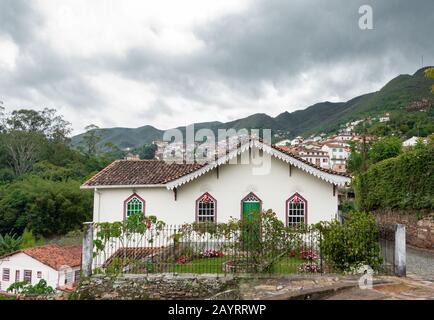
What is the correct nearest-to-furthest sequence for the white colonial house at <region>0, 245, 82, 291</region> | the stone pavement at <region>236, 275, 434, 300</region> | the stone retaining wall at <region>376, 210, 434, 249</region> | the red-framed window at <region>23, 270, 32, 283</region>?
the stone pavement at <region>236, 275, 434, 300</region>, the stone retaining wall at <region>376, 210, 434, 249</region>, the white colonial house at <region>0, 245, 82, 291</region>, the red-framed window at <region>23, 270, 32, 283</region>

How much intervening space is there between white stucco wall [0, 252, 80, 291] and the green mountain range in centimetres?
6349

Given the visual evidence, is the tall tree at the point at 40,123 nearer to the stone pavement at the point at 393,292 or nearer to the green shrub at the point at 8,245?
the green shrub at the point at 8,245

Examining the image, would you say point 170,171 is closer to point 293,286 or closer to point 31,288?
point 293,286

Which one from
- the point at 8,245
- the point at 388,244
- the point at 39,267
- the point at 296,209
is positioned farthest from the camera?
the point at 8,245

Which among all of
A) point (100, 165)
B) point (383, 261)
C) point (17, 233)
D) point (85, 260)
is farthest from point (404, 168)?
point (100, 165)

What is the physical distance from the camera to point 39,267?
24.1 m

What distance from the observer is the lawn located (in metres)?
9.68

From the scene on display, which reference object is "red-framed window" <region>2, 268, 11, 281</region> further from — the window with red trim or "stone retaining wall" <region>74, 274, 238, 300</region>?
"stone retaining wall" <region>74, 274, 238, 300</region>

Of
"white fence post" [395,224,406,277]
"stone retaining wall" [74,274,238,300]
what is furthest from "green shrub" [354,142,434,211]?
"stone retaining wall" [74,274,238,300]

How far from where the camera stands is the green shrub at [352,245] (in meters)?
9.26

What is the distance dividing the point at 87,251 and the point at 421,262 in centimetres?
1162

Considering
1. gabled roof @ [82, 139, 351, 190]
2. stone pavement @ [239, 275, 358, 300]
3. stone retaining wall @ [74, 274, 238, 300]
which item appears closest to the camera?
stone pavement @ [239, 275, 358, 300]

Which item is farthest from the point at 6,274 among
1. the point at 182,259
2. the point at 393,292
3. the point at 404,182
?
the point at 404,182
